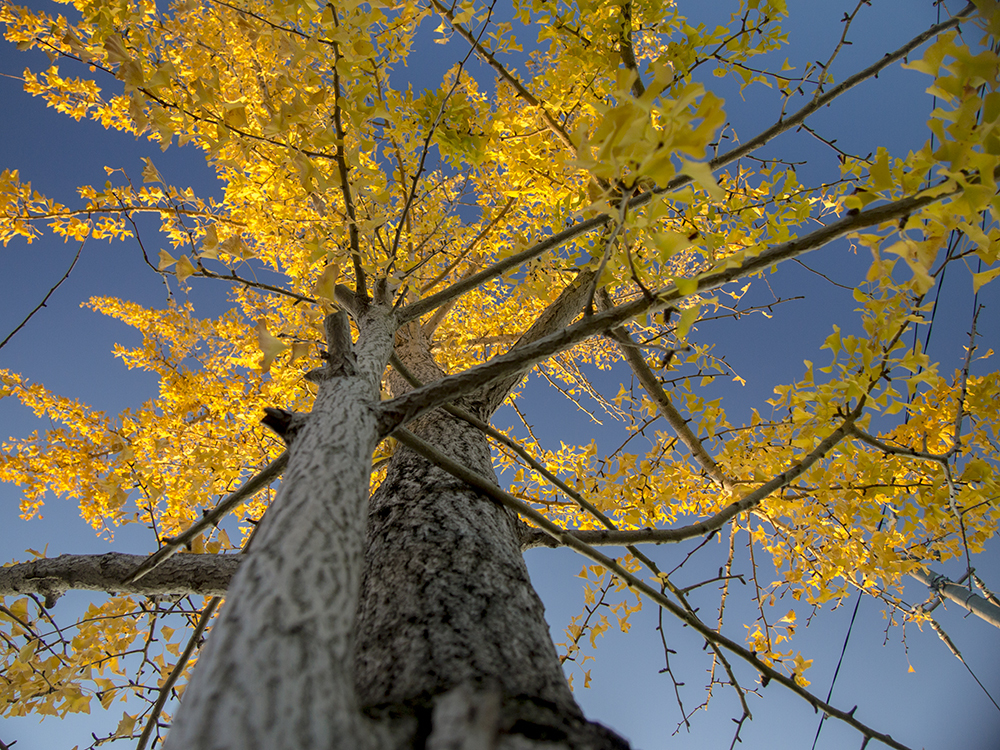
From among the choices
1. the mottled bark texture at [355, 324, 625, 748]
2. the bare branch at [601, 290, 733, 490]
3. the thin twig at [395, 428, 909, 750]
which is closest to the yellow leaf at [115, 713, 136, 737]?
the mottled bark texture at [355, 324, 625, 748]

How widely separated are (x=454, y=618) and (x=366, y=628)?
0.61ft

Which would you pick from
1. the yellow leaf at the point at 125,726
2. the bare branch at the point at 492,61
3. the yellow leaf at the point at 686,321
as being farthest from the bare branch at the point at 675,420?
the yellow leaf at the point at 125,726

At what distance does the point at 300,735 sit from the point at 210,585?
1.46 m

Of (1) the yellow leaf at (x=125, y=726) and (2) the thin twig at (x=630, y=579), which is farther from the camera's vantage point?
(1) the yellow leaf at (x=125, y=726)

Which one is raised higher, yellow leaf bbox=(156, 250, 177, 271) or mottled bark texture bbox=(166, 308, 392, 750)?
yellow leaf bbox=(156, 250, 177, 271)

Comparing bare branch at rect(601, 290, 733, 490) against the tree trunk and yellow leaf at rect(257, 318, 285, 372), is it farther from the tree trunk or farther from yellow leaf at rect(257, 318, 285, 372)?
yellow leaf at rect(257, 318, 285, 372)

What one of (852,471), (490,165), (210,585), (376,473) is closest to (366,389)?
(210,585)

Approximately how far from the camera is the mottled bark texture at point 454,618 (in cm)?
59

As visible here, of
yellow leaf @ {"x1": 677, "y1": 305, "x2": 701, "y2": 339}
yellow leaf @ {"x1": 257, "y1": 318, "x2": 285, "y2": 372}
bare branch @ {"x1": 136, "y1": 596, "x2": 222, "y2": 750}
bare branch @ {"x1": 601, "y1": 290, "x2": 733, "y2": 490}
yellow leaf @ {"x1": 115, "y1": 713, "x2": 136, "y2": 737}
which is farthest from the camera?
bare branch @ {"x1": 601, "y1": 290, "x2": 733, "y2": 490}

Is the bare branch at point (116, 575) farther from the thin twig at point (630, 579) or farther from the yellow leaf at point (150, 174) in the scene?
the yellow leaf at point (150, 174)

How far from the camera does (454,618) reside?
0.86m

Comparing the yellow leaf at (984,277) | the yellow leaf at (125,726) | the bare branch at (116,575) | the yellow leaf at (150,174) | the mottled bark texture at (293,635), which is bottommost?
the yellow leaf at (125,726)

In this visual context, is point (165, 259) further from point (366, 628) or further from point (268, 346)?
point (366, 628)

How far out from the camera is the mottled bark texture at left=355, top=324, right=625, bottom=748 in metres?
0.59
